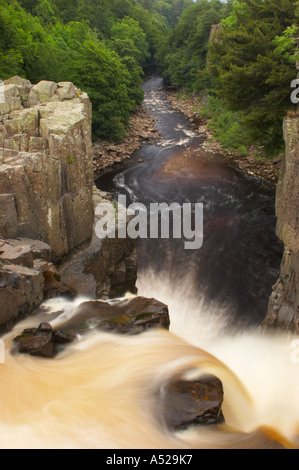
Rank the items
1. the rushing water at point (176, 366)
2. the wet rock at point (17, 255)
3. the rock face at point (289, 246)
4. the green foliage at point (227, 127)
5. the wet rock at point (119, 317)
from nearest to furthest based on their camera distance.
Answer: the rushing water at point (176, 366), the wet rock at point (119, 317), the wet rock at point (17, 255), the rock face at point (289, 246), the green foliage at point (227, 127)

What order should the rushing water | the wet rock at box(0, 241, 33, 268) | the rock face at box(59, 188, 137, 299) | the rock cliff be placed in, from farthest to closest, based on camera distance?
the rock face at box(59, 188, 137, 299)
the rock cliff
the wet rock at box(0, 241, 33, 268)
the rushing water

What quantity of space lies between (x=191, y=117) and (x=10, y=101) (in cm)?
3063

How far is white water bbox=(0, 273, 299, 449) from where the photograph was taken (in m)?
6.41

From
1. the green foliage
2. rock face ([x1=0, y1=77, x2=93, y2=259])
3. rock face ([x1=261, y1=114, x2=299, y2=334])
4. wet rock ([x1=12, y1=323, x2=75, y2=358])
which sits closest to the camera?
wet rock ([x1=12, y1=323, x2=75, y2=358])

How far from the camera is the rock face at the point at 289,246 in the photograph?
1103cm

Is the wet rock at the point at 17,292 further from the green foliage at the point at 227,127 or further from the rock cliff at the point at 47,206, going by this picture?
the green foliage at the point at 227,127

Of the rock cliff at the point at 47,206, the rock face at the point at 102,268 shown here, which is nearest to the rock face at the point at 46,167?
the rock cliff at the point at 47,206

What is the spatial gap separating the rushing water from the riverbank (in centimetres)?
685

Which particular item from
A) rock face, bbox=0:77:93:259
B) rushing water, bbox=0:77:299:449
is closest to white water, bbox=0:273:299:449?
rushing water, bbox=0:77:299:449

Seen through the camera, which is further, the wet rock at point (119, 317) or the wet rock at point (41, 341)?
the wet rock at point (119, 317)

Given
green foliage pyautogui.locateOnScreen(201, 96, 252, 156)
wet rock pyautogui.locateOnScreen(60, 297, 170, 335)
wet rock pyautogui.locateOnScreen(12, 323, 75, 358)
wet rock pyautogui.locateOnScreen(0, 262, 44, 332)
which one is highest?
green foliage pyautogui.locateOnScreen(201, 96, 252, 156)

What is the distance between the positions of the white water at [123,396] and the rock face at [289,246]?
42.1 inches

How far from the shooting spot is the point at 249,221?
2036 cm

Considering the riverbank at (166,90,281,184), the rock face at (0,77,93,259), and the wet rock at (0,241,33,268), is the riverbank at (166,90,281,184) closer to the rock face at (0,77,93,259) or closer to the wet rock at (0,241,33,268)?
the rock face at (0,77,93,259)
